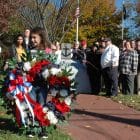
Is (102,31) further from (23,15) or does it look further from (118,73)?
(118,73)

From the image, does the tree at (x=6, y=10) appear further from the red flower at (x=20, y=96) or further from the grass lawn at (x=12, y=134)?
the red flower at (x=20, y=96)

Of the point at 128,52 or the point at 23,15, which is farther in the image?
the point at 23,15

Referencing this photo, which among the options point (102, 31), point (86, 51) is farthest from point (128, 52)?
point (102, 31)

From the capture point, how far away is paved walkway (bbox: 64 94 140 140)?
10023 millimetres

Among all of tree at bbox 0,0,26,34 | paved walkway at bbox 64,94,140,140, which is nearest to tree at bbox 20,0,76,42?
tree at bbox 0,0,26,34

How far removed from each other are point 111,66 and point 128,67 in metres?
0.62

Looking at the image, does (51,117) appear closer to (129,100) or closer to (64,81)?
(64,81)

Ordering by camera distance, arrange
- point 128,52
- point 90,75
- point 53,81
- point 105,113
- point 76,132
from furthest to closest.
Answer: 1. point 90,75
2. point 128,52
3. point 105,113
4. point 76,132
5. point 53,81

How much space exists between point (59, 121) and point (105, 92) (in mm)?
8737

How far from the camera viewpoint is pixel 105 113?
12.9 meters

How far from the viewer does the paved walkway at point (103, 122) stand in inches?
395

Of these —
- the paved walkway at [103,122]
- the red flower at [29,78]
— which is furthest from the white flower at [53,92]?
the paved walkway at [103,122]

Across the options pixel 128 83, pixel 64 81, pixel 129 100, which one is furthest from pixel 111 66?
pixel 64 81

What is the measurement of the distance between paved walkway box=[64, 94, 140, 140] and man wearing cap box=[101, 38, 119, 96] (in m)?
1.65
